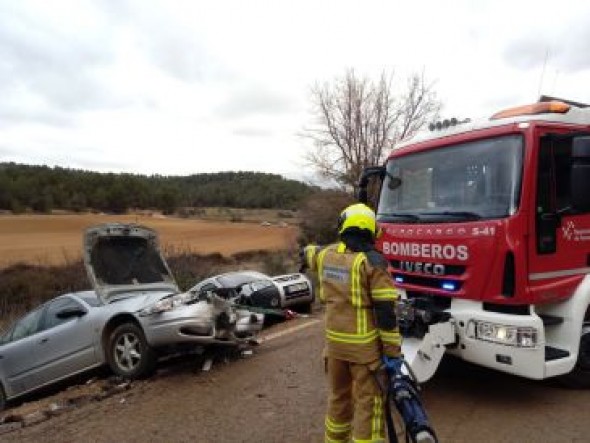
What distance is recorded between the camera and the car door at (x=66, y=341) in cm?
793

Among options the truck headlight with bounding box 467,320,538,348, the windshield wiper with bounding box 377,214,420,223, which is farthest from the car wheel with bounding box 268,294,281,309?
the truck headlight with bounding box 467,320,538,348

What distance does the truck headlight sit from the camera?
4.91 metres

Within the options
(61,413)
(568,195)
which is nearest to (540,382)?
(568,195)

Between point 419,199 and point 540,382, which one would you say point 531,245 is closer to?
point 419,199

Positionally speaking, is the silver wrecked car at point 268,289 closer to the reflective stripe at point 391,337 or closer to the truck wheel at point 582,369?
the truck wheel at point 582,369

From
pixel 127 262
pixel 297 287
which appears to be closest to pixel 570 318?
pixel 127 262

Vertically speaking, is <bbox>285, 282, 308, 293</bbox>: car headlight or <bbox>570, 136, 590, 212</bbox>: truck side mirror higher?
<bbox>570, 136, 590, 212</bbox>: truck side mirror

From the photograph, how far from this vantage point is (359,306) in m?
4.00

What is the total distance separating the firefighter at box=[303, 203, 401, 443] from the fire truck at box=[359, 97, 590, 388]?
108cm

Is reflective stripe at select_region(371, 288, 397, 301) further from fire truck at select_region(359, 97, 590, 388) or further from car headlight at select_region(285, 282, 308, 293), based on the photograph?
car headlight at select_region(285, 282, 308, 293)

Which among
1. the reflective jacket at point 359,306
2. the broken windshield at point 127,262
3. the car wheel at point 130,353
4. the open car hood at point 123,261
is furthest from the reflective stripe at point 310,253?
the broken windshield at point 127,262

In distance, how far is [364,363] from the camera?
400 cm

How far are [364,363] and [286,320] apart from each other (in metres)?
7.33

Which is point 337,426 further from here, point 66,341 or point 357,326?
point 66,341
